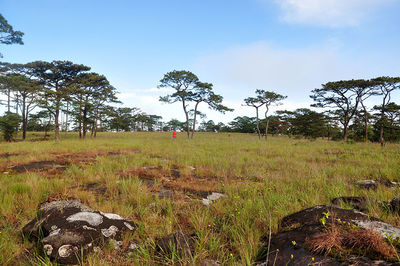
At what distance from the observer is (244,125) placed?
274 ft

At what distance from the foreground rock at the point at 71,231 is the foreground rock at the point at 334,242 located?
5.17ft

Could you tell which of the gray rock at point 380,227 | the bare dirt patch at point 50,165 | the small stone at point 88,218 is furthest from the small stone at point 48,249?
the bare dirt patch at point 50,165

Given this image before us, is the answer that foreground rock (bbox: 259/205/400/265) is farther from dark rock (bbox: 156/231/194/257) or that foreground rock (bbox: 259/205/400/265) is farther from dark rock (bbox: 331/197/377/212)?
dark rock (bbox: 331/197/377/212)

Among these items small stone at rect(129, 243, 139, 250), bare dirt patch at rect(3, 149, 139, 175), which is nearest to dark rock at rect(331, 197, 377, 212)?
small stone at rect(129, 243, 139, 250)

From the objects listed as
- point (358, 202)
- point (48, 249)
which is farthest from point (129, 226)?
point (358, 202)

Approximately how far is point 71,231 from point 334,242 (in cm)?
236

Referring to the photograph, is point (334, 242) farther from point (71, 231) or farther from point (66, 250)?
point (71, 231)

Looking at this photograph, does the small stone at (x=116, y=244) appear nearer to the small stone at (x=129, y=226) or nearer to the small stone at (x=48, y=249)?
the small stone at (x=129, y=226)

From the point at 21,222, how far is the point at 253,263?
2.91 meters

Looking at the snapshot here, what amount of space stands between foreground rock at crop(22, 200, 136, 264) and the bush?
107ft

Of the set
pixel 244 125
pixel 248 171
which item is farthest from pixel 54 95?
pixel 244 125

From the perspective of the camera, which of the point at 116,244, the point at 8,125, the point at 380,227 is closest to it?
the point at 380,227

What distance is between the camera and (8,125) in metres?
23.5

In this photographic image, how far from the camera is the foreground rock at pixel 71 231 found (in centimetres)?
151
